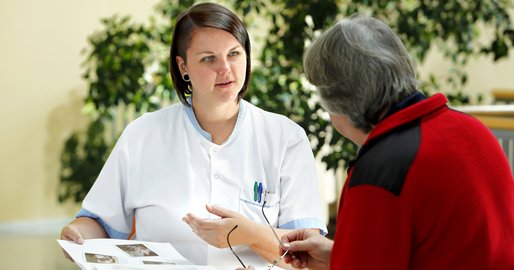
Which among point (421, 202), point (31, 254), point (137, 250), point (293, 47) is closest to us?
point (421, 202)

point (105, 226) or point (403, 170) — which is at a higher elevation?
point (403, 170)

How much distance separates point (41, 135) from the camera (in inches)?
261

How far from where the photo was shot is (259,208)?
90.4 inches

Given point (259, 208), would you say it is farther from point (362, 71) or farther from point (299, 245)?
point (362, 71)

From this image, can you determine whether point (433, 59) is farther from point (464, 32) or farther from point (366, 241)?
point (366, 241)

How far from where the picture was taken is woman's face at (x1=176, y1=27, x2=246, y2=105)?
2.28m

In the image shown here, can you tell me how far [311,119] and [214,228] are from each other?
1737 millimetres

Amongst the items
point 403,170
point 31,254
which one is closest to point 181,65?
point 403,170

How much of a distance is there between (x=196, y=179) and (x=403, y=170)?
3.22 ft

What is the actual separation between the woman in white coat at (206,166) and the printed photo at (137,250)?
181 millimetres

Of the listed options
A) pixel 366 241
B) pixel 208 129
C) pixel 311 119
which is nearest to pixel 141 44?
pixel 311 119

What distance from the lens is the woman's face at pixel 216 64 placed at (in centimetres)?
228

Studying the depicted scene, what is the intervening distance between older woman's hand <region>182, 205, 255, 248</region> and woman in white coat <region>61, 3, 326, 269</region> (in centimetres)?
11

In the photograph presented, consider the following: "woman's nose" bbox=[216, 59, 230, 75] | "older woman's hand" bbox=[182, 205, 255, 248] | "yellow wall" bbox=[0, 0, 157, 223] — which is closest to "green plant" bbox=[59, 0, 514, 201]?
"woman's nose" bbox=[216, 59, 230, 75]
